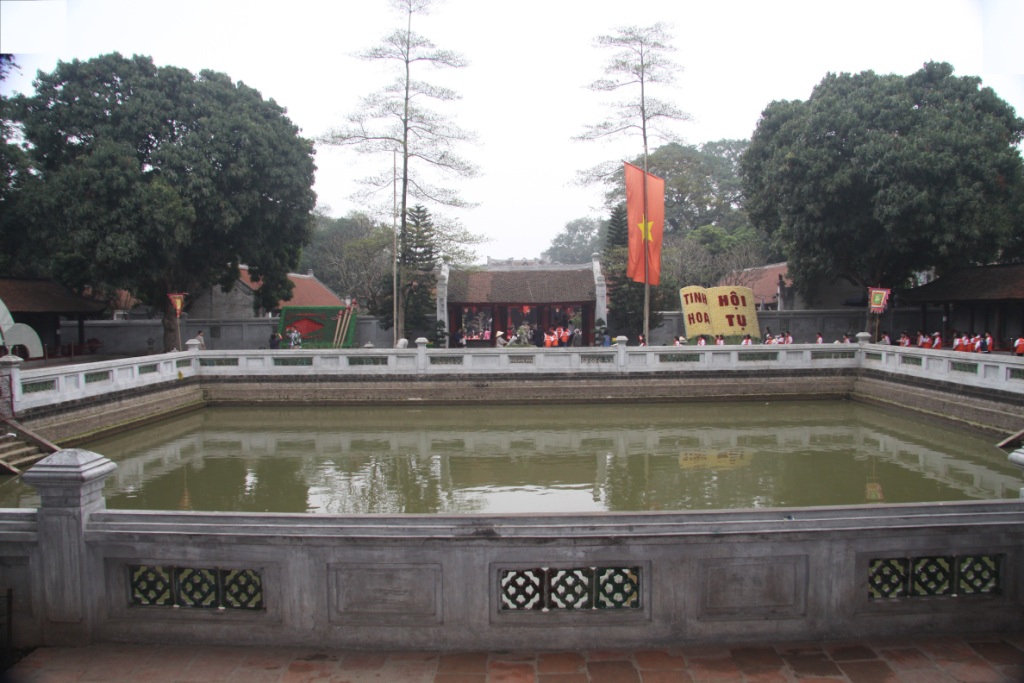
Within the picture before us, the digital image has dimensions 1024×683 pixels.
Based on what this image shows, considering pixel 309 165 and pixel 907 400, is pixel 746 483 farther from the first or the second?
pixel 309 165

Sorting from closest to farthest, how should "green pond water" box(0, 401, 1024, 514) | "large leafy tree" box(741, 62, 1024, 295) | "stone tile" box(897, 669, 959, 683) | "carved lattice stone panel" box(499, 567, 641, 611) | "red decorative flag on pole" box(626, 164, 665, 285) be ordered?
1. "stone tile" box(897, 669, 959, 683)
2. "carved lattice stone panel" box(499, 567, 641, 611)
3. "green pond water" box(0, 401, 1024, 514)
4. "red decorative flag on pole" box(626, 164, 665, 285)
5. "large leafy tree" box(741, 62, 1024, 295)

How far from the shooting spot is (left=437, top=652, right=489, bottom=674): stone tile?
10.6ft

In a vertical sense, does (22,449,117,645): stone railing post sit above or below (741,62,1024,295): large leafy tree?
below

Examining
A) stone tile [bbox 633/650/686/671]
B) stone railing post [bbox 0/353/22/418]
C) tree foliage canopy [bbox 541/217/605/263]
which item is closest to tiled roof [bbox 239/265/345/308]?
stone railing post [bbox 0/353/22/418]

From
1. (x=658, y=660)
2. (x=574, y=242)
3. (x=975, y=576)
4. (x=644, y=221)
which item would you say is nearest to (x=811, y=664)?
(x=658, y=660)

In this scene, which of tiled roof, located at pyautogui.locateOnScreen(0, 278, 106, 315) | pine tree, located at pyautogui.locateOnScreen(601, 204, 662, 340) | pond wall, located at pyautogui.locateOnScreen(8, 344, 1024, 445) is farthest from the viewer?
pine tree, located at pyautogui.locateOnScreen(601, 204, 662, 340)

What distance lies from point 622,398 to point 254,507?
10.3 meters

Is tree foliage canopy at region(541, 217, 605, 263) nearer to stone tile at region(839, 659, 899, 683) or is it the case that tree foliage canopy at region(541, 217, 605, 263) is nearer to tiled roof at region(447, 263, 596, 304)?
tiled roof at region(447, 263, 596, 304)

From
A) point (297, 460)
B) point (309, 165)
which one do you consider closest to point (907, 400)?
point (297, 460)

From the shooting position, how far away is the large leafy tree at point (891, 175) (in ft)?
64.7

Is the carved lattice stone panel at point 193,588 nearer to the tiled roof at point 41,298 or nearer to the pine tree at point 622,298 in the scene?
the tiled roof at point 41,298

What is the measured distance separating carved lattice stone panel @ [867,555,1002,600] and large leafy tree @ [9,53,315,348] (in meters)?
19.8

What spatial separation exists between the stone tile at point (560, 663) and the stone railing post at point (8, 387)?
11.4 metres

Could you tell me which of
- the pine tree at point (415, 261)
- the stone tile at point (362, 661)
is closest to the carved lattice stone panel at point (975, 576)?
the stone tile at point (362, 661)
